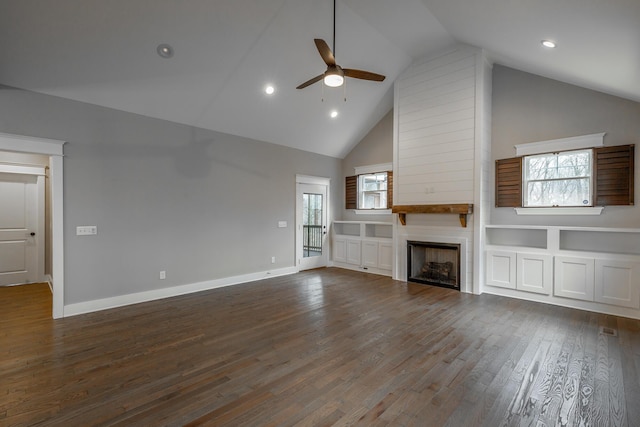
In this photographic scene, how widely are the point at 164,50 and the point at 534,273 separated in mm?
6260

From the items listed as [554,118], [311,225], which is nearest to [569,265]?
[554,118]

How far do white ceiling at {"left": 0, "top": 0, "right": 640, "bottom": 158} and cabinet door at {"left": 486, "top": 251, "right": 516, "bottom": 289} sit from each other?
2.72m

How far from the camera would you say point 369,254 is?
6.88 metres

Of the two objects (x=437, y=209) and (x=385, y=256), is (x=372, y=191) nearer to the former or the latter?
(x=385, y=256)

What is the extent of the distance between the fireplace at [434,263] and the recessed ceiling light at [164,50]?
5.09 meters

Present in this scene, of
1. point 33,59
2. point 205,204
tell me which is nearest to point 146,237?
point 205,204

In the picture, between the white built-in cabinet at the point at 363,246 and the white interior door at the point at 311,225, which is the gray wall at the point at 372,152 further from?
the white interior door at the point at 311,225

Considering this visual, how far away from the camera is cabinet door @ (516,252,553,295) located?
178 inches

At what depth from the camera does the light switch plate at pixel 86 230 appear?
13.5 ft

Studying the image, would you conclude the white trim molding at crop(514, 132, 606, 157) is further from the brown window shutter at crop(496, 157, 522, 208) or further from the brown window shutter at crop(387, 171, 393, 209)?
the brown window shutter at crop(387, 171, 393, 209)

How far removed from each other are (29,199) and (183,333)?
521cm

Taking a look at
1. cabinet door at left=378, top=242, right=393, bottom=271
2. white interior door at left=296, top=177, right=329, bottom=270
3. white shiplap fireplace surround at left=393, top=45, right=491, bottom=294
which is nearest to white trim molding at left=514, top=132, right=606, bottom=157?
white shiplap fireplace surround at left=393, top=45, right=491, bottom=294

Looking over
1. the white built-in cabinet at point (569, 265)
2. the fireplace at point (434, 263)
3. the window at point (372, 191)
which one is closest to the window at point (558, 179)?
the white built-in cabinet at point (569, 265)

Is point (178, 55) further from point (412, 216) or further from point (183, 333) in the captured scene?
point (412, 216)
